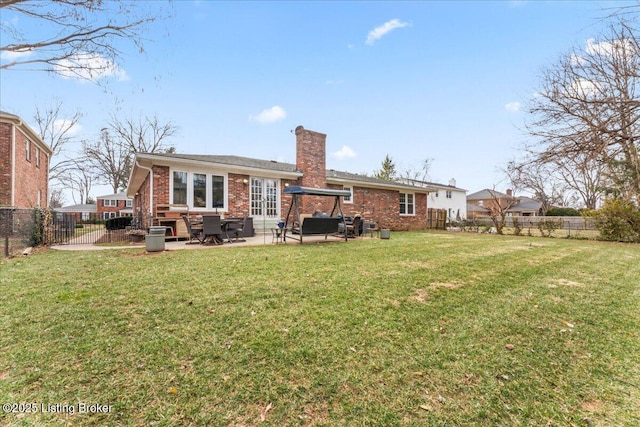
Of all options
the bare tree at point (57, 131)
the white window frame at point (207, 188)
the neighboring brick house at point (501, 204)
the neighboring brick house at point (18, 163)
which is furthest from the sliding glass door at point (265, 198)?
the neighboring brick house at point (501, 204)

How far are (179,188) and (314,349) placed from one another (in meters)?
10.1

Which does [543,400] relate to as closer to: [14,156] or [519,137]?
[519,137]

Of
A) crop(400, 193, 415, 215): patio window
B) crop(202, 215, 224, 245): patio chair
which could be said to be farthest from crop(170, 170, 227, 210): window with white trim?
crop(400, 193, 415, 215): patio window

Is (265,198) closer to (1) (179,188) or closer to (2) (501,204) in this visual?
(1) (179,188)

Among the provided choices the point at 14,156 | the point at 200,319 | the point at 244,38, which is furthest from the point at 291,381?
the point at 14,156

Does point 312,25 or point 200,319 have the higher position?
point 312,25

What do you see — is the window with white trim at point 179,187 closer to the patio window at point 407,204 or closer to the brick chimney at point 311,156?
Result: the brick chimney at point 311,156

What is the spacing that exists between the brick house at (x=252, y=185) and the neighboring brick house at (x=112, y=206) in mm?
28087

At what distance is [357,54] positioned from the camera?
44.2 feet

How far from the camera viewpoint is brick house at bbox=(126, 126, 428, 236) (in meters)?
10.7

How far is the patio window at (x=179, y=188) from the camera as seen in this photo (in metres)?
10.9

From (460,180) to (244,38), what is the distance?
118 ft

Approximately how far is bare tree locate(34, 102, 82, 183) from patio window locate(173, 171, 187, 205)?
2137 centimetres

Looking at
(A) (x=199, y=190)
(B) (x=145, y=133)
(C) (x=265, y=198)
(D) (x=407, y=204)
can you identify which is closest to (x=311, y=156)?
(C) (x=265, y=198)
